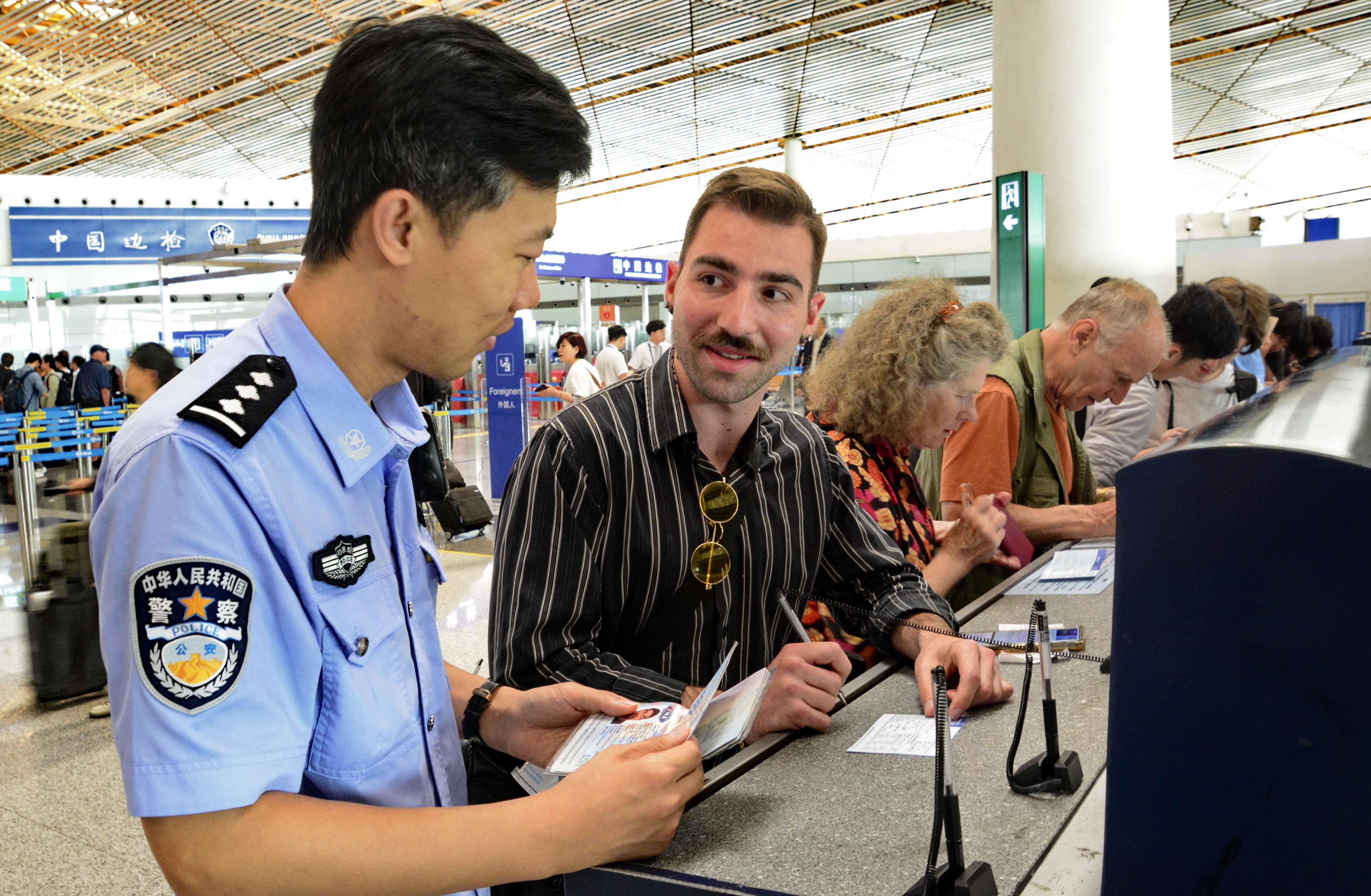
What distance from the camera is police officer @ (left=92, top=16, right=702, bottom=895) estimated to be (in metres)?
0.70

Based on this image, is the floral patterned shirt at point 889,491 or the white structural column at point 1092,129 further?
the white structural column at point 1092,129

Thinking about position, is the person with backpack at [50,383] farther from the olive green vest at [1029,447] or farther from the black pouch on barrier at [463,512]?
the olive green vest at [1029,447]

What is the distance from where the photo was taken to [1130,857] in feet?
2.44

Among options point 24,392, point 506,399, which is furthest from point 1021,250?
point 24,392

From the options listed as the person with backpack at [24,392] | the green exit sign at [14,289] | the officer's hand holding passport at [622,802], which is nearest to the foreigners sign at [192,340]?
the person with backpack at [24,392]

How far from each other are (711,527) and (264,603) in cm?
92

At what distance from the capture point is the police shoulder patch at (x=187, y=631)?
0.69 meters

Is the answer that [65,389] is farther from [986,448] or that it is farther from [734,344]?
[734,344]

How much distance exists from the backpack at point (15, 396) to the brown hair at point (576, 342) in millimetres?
7006

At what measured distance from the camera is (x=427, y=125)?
2.70ft

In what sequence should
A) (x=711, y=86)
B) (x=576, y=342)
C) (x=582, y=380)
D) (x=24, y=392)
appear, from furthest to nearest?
Answer: (x=711, y=86) → (x=24, y=392) → (x=576, y=342) → (x=582, y=380)


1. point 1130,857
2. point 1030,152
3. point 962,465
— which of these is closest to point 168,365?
point 962,465

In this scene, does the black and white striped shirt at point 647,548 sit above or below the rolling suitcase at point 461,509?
above

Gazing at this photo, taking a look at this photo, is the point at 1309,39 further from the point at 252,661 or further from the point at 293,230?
the point at 252,661
